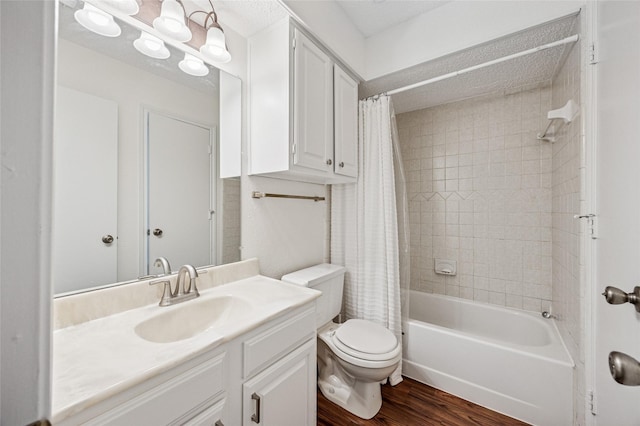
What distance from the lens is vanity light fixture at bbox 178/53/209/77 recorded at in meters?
1.28

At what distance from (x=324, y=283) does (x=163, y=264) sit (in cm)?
97

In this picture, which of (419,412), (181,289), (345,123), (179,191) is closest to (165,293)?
(181,289)

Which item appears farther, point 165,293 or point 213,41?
point 213,41

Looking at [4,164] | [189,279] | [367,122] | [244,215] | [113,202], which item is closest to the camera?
[4,164]

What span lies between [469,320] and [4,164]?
2679 mm

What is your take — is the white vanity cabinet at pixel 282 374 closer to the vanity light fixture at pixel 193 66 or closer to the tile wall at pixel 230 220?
the tile wall at pixel 230 220

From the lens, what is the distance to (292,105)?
138cm

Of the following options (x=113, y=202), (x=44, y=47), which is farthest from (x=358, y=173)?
(x=44, y=47)

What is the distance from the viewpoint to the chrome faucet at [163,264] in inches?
45.4

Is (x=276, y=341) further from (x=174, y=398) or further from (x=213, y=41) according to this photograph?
(x=213, y=41)

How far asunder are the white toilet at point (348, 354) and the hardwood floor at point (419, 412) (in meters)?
0.05

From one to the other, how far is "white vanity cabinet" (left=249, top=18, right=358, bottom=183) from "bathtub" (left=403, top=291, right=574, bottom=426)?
1.39 meters

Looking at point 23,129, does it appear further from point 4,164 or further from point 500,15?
point 500,15

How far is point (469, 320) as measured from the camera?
7.18 ft
